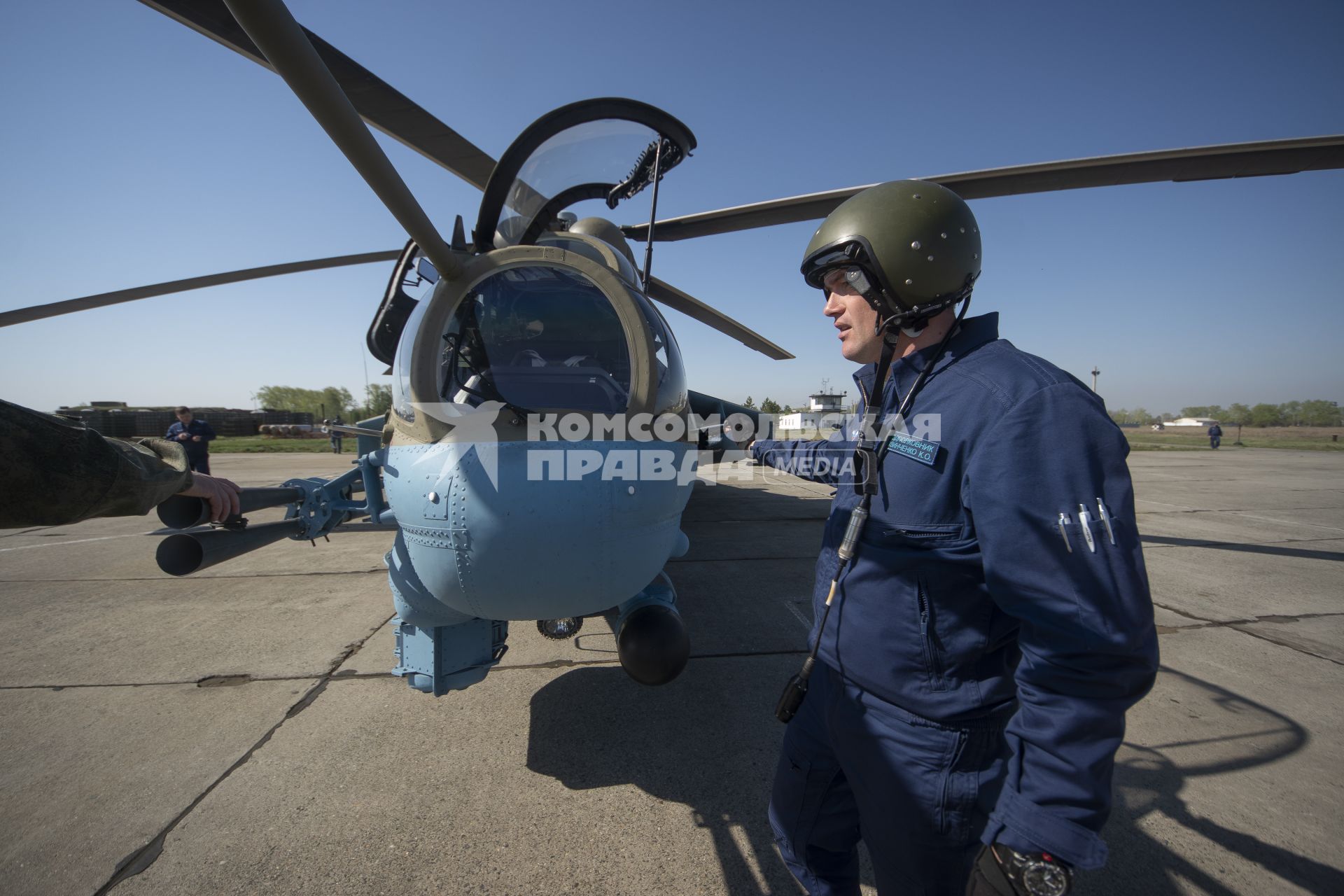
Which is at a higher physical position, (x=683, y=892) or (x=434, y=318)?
(x=434, y=318)

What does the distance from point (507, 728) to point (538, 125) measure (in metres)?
3.37

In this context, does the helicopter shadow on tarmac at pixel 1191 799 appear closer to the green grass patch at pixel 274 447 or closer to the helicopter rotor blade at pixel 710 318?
the helicopter rotor blade at pixel 710 318

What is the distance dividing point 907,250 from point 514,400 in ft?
5.49

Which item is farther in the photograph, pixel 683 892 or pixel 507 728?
pixel 507 728

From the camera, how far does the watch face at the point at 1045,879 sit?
0.99m

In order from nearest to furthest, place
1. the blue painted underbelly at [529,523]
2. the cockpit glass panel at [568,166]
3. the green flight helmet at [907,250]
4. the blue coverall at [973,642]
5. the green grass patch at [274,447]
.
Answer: the blue coverall at [973,642] → the green flight helmet at [907,250] → the blue painted underbelly at [529,523] → the cockpit glass panel at [568,166] → the green grass patch at [274,447]

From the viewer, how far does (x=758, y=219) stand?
5.13 meters

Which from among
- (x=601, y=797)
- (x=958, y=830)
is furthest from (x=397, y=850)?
(x=958, y=830)

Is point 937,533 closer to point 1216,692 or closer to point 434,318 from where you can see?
point 434,318

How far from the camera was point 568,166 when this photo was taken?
11.6 ft

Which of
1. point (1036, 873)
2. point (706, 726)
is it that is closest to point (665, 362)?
point (706, 726)

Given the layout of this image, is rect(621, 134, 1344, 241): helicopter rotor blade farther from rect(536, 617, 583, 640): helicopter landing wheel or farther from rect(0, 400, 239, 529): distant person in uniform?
rect(0, 400, 239, 529): distant person in uniform

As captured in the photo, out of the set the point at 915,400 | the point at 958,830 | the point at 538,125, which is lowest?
the point at 958,830

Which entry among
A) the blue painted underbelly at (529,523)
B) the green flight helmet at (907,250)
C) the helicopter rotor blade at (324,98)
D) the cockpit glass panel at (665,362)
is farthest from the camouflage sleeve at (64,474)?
the green flight helmet at (907,250)
